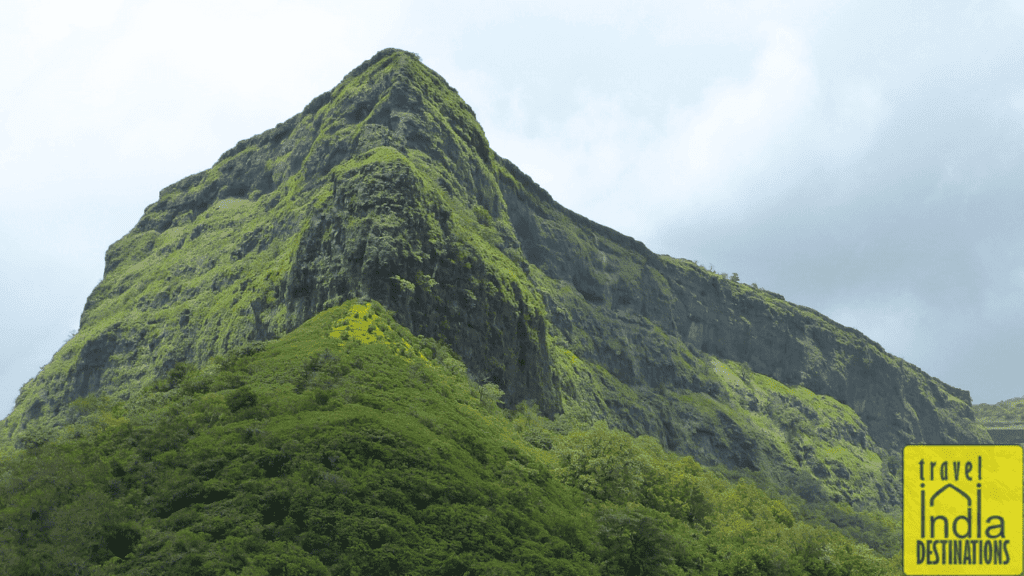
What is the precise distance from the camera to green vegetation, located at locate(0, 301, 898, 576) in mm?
37719

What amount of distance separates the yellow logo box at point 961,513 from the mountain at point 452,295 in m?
49.8

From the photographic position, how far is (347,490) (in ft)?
137

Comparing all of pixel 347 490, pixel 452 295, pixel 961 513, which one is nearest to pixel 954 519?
pixel 961 513

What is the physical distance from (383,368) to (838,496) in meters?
132

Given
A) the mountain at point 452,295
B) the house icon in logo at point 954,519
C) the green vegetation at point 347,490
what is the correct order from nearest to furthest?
the green vegetation at point 347,490
the house icon in logo at point 954,519
the mountain at point 452,295

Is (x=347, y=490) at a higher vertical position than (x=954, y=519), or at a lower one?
lower

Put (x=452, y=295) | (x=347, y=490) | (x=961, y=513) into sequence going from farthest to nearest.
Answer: (x=452, y=295) → (x=347, y=490) → (x=961, y=513)

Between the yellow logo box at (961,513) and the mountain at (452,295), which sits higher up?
the mountain at (452,295)

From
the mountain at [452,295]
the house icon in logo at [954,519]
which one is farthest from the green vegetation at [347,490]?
the house icon in logo at [954,519]

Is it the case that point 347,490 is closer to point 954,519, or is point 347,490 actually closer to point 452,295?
point 954,519

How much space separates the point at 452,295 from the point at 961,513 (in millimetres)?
55371

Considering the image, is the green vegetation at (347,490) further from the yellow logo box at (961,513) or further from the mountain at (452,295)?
the yellow logo box at (961,513)

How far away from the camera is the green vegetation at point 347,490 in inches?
1485

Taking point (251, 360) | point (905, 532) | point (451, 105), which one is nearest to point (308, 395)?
point (251, 360)
